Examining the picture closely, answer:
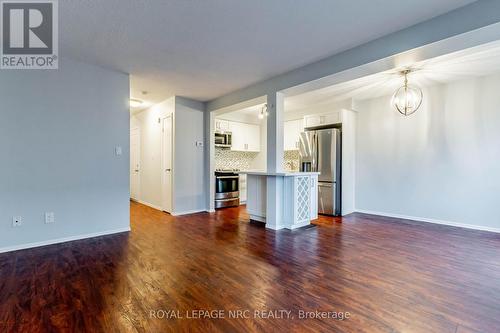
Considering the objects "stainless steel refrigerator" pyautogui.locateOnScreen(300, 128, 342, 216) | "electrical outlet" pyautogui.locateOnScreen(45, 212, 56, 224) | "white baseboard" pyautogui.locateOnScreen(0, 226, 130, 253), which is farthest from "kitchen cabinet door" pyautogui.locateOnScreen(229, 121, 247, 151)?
"electrical outlet" pyautogui.locateOnScreen(45, 212, 56, 224)

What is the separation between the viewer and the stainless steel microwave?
6.17 metres

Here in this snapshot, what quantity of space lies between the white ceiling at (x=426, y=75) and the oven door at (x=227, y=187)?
229 cm

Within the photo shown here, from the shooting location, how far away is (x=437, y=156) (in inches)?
173

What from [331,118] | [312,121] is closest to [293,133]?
[312,121]

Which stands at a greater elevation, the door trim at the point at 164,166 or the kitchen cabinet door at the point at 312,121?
the kitchen cabinet door at the point at 312,121

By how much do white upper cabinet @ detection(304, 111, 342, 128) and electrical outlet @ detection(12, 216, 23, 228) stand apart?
5.19 metres

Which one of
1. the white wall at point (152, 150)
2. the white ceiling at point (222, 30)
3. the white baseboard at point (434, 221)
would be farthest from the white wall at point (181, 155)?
the white baseboard at point (434, 221)

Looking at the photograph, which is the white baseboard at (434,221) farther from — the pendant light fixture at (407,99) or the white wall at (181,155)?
the white wall at (181,155)

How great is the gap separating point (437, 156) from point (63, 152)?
6065mm

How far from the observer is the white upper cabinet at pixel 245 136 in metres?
6.60

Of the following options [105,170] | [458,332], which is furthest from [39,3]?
[458,332]

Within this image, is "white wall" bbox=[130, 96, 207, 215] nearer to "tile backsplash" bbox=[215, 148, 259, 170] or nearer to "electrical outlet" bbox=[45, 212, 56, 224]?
"tile backsplash" bbox=[215, 148, 259, 170]

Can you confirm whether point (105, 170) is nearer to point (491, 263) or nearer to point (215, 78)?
point (215, 78)

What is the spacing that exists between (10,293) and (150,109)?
4.88 metres
